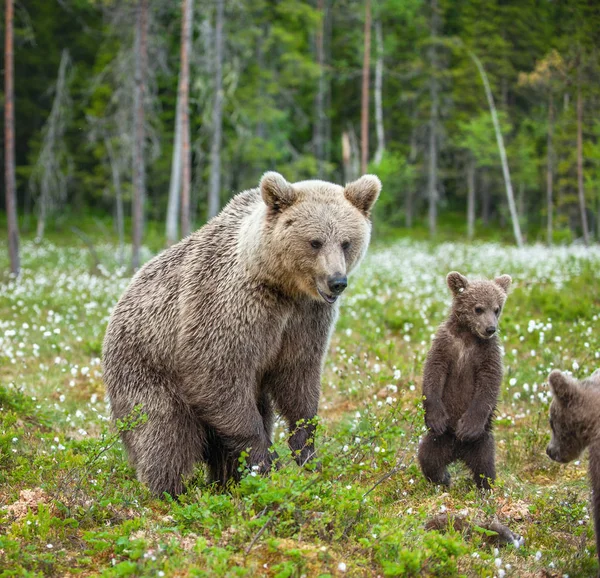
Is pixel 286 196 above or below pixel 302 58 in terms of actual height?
below

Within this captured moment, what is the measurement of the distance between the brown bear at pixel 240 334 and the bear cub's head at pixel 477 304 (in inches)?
36.3

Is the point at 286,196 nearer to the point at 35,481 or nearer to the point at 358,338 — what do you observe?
the point at 35,481

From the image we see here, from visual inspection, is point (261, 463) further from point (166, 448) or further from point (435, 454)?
point (435, 454)

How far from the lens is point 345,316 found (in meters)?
11.6

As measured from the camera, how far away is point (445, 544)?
3975 mm

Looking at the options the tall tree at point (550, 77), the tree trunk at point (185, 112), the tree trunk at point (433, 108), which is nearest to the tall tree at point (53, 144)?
the tree trunk at point (185, 112)

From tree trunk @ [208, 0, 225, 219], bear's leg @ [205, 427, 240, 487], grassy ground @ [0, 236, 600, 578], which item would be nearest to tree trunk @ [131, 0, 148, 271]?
tree trunk @ [208, 0, 225, 219]

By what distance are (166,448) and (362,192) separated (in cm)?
247

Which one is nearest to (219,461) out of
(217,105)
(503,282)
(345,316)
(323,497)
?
(323,497)

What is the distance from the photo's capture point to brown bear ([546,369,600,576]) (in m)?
4.14

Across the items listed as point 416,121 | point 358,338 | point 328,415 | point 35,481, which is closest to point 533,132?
point 416,121

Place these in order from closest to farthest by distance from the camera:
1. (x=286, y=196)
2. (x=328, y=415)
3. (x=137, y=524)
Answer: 1. (x=137, y=524)
2. (x=286, y=196)
3. (x=328, y=415)

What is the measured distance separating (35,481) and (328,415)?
332 cm

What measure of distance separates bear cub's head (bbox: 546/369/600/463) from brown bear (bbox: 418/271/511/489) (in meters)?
1.01
